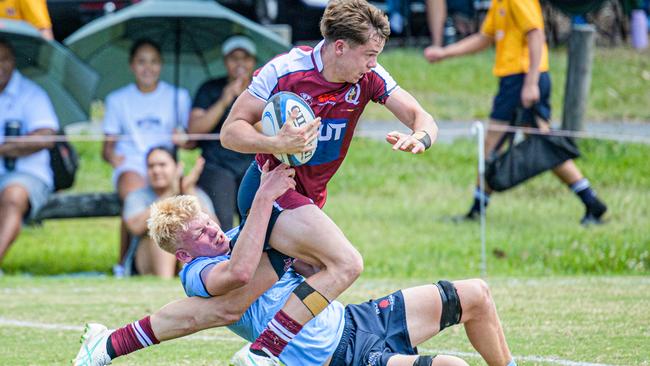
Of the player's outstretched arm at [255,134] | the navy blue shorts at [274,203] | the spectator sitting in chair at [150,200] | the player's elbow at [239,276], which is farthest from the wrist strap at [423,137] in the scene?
the spectator sitting in chair at [150,200]

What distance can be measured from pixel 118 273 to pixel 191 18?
8.43 ft

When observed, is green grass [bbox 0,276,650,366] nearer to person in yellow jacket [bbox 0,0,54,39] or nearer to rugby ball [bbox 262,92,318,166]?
rugby ball [bbox 262,92,318,166]

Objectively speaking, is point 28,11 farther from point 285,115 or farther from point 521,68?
point 285,115

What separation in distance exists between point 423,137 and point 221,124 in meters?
5.37

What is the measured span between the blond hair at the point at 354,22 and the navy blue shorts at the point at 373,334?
1.21 meters

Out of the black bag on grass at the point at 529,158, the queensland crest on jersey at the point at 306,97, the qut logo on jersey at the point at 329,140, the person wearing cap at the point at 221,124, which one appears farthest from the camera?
the black bag on grass at the point at 529,158

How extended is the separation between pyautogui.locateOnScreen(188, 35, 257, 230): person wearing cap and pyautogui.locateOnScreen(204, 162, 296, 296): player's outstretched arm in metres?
5.02

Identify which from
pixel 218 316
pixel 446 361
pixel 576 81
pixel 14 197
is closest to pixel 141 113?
pixel 14 197

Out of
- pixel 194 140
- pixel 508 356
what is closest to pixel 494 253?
pixel 194 140

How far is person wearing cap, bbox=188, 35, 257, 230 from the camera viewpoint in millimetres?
10414

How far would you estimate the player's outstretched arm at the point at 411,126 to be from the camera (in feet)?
17.5

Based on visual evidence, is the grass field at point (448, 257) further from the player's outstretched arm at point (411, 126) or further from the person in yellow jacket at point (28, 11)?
the person in yellow jacket at point (28, 11)

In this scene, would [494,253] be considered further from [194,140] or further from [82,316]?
[82,316]

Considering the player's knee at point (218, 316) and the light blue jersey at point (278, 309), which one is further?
the player's knee at point (218, 316)
